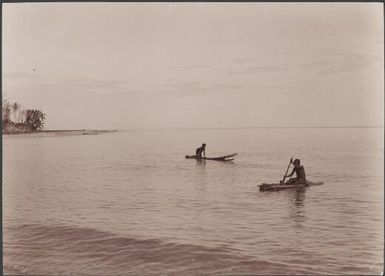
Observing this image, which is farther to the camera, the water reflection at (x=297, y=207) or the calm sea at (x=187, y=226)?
the water reflection at (x=297, y=207)

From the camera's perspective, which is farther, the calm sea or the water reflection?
the water reflection

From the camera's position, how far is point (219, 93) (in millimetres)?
11375

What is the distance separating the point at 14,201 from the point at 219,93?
5.53 m

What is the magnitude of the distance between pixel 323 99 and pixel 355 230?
328 cm

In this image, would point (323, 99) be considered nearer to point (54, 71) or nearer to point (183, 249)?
point (183, 249)

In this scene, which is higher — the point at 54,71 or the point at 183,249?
the point at 54,71

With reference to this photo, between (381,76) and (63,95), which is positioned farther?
(63,95)

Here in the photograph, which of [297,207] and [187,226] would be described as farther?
[297,207]

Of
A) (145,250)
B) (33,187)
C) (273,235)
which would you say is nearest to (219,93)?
(273,235)

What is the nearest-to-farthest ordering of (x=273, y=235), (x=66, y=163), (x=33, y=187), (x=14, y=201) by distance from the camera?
(x=14, y=201)
(x=273, y=235)
(x=33, y=187)
(x=66, y=163)

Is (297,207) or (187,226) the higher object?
(297,207)

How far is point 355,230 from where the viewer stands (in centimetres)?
1041

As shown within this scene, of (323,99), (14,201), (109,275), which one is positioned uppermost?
(323,99)

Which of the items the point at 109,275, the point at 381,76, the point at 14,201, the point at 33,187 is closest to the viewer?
the point at 109,275
